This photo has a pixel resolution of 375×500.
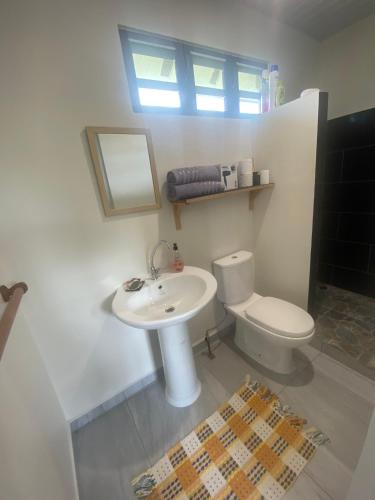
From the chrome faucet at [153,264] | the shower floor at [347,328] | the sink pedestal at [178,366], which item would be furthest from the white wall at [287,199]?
the sink pedestal at [178,366]

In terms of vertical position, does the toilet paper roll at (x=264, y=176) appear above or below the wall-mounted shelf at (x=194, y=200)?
above

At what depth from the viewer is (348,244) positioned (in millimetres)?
2125

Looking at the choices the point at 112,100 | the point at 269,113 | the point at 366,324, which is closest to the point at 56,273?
the point at 112,100

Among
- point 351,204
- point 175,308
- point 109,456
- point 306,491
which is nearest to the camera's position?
point 306,491

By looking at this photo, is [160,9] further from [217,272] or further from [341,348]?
[341,348]

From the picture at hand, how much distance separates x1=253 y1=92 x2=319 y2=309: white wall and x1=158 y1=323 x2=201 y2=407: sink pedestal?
99 cm

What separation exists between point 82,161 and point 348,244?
2493 mm

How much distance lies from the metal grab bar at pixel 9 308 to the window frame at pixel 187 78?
3.52 ft

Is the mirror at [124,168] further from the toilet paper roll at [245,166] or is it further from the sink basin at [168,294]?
the toilet paper roll at [245,166]

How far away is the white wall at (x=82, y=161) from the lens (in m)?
0.89

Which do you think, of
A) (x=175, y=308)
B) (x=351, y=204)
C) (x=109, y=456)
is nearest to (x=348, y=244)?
(x=351, y=204)

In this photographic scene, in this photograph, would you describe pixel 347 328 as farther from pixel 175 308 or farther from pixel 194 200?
pixel 194 200

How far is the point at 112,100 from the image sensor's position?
1.06 m

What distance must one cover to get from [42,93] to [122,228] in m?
0.69
